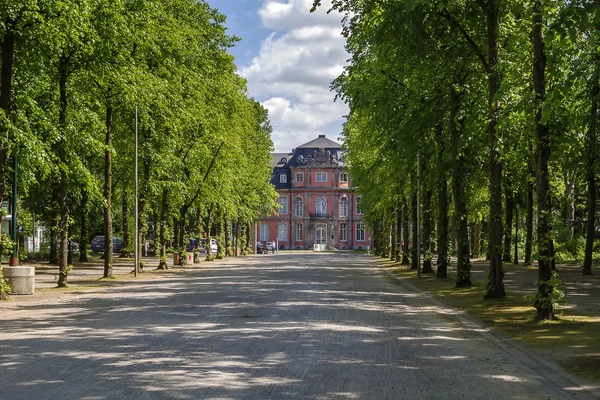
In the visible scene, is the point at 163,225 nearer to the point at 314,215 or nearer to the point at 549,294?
the point at 549,294

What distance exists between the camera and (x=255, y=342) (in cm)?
1249

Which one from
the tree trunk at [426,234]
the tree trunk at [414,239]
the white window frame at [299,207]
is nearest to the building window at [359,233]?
the white window frame at [299,207]

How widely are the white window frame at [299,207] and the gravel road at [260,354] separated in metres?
101

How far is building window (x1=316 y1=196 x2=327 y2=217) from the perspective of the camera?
12131 centimetres

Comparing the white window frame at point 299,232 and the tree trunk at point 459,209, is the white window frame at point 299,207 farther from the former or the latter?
the tree trunk at point 459,209

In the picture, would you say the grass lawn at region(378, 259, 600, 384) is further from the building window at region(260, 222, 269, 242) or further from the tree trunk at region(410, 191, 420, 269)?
the building window at region(260, 222, 269, 242)

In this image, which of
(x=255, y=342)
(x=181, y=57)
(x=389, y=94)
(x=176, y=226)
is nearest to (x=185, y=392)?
(x=255, y=342)

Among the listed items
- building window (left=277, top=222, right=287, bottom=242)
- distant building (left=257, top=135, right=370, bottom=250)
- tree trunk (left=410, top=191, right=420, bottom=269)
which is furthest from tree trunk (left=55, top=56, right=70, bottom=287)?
building window (left=277, top=222, right=287, bottom=242)

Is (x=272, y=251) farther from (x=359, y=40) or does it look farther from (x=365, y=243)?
(x=359, y=40)

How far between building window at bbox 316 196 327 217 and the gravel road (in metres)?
101

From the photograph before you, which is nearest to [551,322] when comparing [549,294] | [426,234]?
[549,294]

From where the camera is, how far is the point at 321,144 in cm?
12406

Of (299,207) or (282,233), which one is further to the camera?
(282,233)

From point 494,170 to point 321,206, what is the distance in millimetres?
101703
